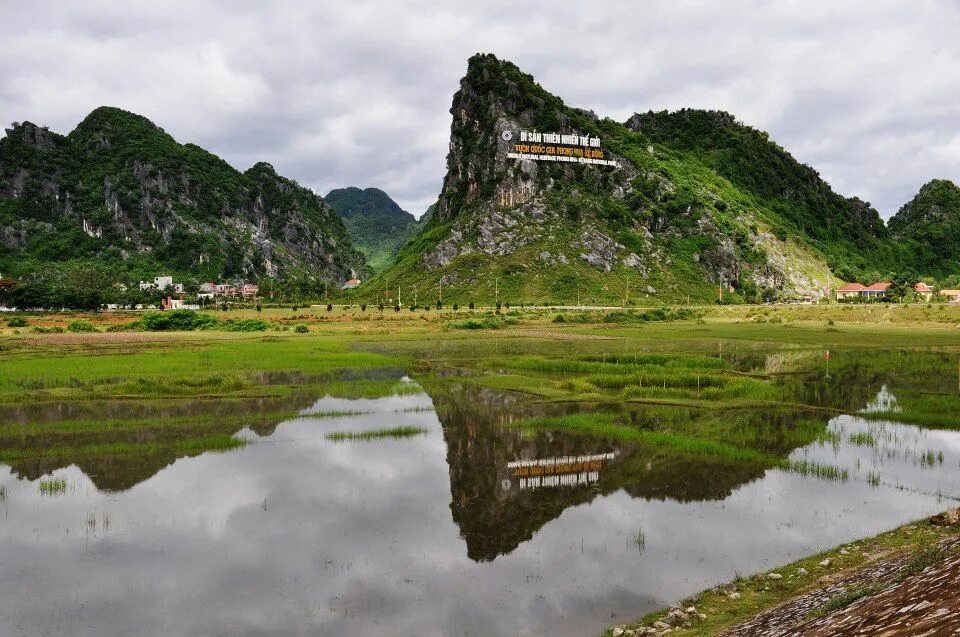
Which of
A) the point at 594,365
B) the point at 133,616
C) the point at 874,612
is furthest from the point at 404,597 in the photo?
the point at 594,365

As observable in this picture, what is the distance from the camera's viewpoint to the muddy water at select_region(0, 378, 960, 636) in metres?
12.7

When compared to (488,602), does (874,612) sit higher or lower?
higher

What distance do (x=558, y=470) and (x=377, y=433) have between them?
10014mm

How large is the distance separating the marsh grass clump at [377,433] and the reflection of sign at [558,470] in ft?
22.5

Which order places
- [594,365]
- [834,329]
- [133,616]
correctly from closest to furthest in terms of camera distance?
[133,616] < [594,365] < [834,329]

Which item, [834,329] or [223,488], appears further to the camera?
[834,329]

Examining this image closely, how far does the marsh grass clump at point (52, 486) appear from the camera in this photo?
20077mm

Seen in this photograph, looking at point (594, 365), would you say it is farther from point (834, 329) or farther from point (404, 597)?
point (834, 329)

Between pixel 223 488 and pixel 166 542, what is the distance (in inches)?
177

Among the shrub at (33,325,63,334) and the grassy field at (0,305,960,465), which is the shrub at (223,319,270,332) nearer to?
the grassy field at (0,305,960,465)

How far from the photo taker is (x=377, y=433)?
28.6 meters

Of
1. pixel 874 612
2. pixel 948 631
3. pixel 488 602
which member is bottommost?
pixel 488 602

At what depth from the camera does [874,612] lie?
7438 mm

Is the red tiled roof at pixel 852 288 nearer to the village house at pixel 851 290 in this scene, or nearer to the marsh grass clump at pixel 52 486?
the village house at pixel 851 290
